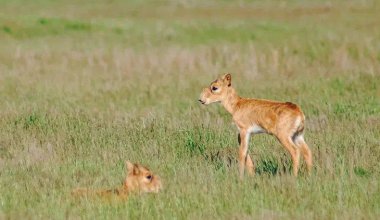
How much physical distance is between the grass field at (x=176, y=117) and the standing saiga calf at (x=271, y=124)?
9.1 inches

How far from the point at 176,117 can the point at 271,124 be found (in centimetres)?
452

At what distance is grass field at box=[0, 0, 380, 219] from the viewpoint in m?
9.45

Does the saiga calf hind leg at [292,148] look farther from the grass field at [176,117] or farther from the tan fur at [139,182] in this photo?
the tan fur at [139,182]

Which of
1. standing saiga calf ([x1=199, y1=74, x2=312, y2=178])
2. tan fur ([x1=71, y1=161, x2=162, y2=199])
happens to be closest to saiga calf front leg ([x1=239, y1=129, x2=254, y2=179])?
standing saiga calf ([x1=199, y1=74, x2=312, y2=178])

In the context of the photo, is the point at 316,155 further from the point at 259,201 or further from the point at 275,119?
the point at 259,201

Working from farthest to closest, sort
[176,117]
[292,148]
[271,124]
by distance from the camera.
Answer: [176,117]
[271,124]
[292,148]

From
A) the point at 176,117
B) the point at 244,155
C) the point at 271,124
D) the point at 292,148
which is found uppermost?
the point at 271,124

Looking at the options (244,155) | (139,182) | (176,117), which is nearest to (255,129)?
(244,155)

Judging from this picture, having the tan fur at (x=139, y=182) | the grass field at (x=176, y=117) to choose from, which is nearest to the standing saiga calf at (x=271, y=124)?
the grass field at (x=176, y=117)

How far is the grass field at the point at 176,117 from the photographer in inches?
372

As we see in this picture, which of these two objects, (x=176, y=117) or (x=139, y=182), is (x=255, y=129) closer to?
(x=139, y=182)

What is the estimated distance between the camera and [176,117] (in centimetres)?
1597

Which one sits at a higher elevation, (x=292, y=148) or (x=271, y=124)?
(x=271, y=124)

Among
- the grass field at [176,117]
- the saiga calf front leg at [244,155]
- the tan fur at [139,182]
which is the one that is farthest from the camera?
the saiga calf front leg at [244,155]
